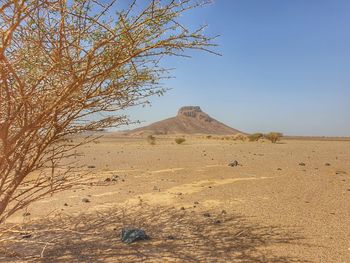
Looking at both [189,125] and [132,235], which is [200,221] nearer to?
[132,235]

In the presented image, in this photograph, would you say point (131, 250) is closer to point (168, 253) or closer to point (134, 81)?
point (168, 253)

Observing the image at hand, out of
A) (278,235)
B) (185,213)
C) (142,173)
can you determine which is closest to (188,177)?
(142,173)

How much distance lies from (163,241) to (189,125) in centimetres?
10628

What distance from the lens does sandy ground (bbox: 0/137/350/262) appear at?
15.5 feet

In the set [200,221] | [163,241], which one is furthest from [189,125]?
[163,241]

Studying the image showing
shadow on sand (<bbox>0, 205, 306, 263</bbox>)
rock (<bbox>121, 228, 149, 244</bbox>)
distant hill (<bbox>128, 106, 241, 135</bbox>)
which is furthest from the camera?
distant hill (<bbox>128, 106, 241, 135</bbox>)

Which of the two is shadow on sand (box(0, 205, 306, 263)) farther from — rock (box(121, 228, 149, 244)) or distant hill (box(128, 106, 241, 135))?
distant hill (box(128, 106, 241, 135))

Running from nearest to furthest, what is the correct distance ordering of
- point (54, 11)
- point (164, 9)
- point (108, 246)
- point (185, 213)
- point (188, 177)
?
point (54, 11) < point (164, 9) < point (108, 246) < point (185, 213) < point (188, 177)

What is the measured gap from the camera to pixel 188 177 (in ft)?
33.8

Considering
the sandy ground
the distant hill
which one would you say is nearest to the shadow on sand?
the sandy ground

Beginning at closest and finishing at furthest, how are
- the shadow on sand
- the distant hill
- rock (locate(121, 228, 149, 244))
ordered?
the shadow on sand < rock (locate(121, 228, 149, 244)) < the distant hill

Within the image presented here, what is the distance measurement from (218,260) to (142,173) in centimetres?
715

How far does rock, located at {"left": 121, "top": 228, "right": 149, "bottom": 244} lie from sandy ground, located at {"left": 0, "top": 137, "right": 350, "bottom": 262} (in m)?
0.09

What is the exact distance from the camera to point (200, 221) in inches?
238
